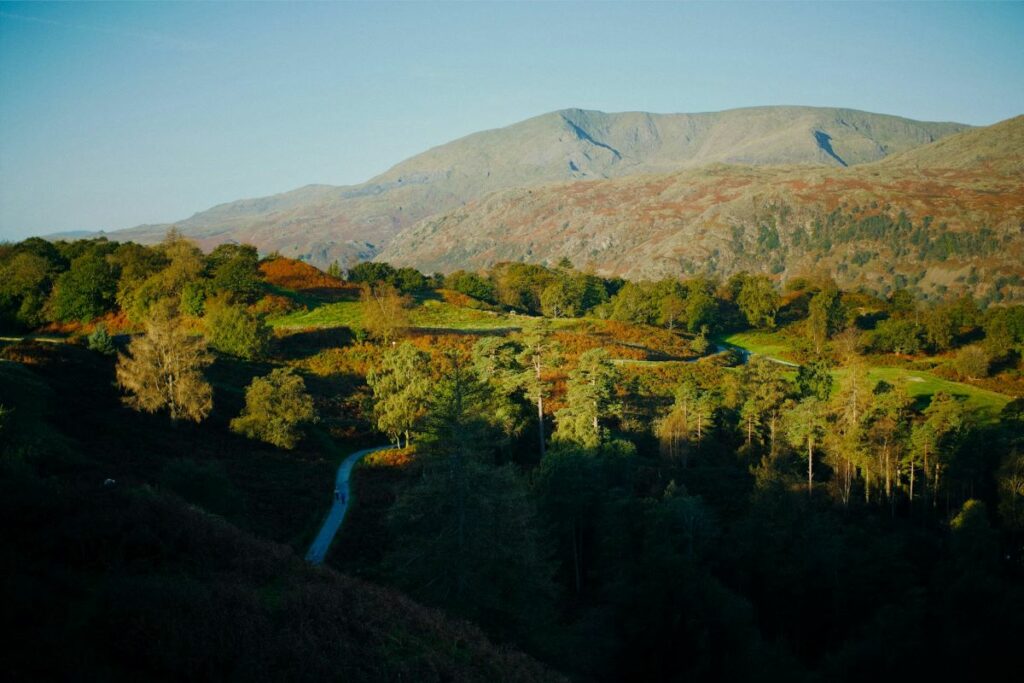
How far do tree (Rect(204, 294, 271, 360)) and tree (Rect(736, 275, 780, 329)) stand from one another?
79411 millimetres

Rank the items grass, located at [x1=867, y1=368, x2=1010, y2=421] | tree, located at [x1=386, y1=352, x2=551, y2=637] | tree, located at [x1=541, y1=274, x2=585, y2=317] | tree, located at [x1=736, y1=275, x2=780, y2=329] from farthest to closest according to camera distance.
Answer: tree, located at [x1=736, y1=275, x2=780, y2=329] → tree, located at [x1=541, y1=274, x2=585, y2=317] → grass, located at [x1=867, y1=368, x2=1010, y2=421] → tree, located at [x1=386, y1=352, x2=551, y2=637]

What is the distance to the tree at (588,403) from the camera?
1451 inches

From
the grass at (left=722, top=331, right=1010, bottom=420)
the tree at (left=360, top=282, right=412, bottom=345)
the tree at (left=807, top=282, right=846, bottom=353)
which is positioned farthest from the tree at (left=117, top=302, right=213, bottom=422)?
the tree at (left=807, top=282, right=846, bottom=353)

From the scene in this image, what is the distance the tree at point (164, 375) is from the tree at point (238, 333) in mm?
13382

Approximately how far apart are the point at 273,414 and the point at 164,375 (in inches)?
257

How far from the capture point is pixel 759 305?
10238 cm

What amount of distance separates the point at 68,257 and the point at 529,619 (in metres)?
66.6

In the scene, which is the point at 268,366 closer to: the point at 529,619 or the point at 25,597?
the point at 529,619

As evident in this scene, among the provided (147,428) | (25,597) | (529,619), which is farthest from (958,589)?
(147,428)

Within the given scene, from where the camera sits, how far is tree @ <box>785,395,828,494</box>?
41594 mm

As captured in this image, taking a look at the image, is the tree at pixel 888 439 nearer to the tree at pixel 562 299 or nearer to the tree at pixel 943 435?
the tree at pixel 943 435

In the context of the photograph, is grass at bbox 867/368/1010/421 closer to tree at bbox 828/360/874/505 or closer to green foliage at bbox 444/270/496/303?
tree at bbox 828/360/874/505

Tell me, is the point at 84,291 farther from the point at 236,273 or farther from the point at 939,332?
the point at 939,332

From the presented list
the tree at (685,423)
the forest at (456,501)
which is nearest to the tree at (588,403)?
the forest at (456,501)
